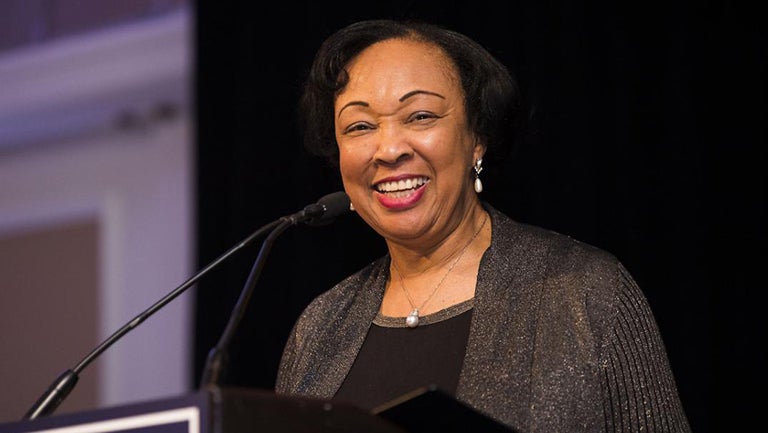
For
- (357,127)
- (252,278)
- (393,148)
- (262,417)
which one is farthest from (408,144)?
(262,417)

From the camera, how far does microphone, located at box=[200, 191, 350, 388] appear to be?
73.3 inches

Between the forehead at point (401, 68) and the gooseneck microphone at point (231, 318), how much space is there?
284mm

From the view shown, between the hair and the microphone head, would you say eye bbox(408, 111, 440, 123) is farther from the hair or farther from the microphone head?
the microphone head

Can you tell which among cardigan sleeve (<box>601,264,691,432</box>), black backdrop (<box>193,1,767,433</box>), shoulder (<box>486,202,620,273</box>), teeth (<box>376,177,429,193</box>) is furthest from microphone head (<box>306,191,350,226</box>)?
cardigan sleeve (<box>601,264,691,432</box>)

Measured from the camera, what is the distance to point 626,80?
3221mm

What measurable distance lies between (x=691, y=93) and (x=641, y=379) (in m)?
1.14

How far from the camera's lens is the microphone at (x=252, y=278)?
1862mm

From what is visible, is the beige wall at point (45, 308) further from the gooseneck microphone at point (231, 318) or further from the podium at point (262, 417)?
the podium at point (262, 417)

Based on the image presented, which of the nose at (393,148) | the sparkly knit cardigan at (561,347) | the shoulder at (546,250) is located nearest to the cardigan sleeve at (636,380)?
the sparkly knit cardigan at (561,347)

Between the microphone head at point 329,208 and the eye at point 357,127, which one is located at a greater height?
the eye at point 357,127

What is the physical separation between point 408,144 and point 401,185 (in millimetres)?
99

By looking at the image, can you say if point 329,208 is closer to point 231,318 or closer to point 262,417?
point 231,318

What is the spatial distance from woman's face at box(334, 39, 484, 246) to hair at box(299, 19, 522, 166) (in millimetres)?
33

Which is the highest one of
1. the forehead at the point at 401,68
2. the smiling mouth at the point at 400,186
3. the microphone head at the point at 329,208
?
the forehead at the point at 401,68
